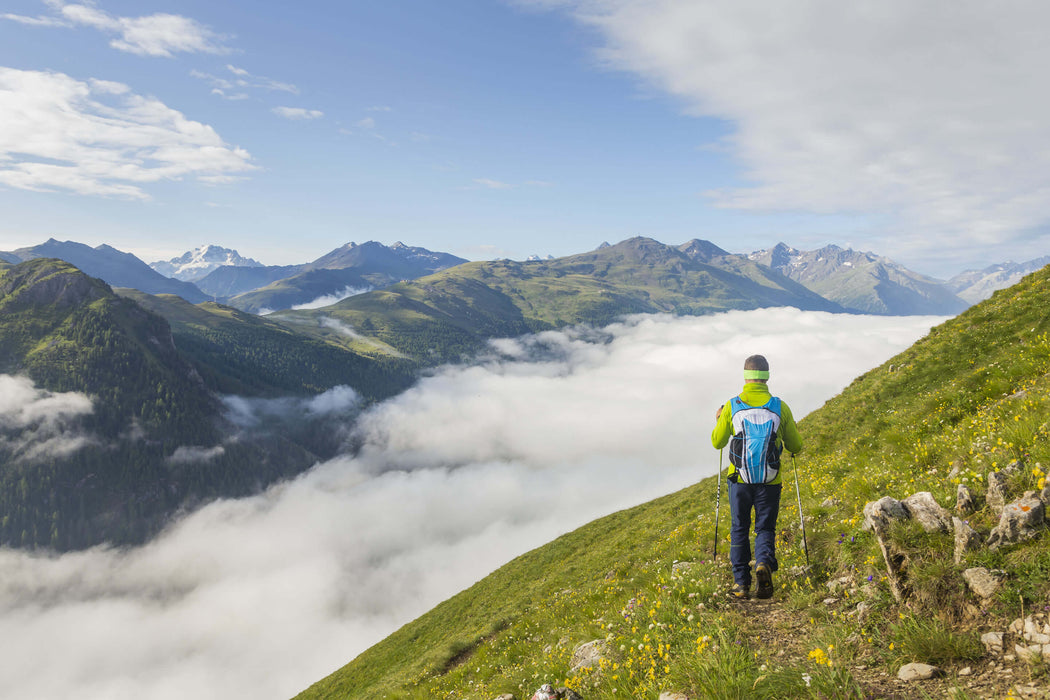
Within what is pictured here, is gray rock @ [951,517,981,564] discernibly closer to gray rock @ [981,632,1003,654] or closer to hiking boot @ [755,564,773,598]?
gray rock @ [981,632,1003,654]

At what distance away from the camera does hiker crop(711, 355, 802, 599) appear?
8.56 meters

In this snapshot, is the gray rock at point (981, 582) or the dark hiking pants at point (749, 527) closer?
the gray rock at point (981, 582)

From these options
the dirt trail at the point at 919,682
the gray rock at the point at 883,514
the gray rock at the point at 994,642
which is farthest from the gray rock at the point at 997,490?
the dirt trail at the point at 919,682

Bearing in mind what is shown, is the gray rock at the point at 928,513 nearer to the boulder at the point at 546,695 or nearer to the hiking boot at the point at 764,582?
the hiking boot at the point at 764,582

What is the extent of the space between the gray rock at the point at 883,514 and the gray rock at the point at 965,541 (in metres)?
0.86

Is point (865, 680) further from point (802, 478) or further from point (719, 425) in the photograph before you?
point (802, 478)

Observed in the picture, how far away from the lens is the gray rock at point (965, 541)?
593 cm

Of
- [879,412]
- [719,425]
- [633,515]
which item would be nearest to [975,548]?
[719,425]

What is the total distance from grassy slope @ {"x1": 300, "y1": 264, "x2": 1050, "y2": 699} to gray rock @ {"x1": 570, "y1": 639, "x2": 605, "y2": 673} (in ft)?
0.90

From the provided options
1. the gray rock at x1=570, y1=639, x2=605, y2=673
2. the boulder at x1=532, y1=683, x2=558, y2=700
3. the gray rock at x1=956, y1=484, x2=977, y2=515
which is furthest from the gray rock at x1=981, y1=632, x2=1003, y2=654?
the boulder at x1=532, y1=683, x2=558, y2=700

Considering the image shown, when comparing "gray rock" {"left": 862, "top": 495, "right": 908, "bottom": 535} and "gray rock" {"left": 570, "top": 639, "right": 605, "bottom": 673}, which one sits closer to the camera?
"gray rock" {"left": 862, "top": 495, "right": 908, "bottom": 535}

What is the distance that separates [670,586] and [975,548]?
586 cm

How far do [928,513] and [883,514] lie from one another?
0.54 metres

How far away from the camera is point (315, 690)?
4194 centimetres
